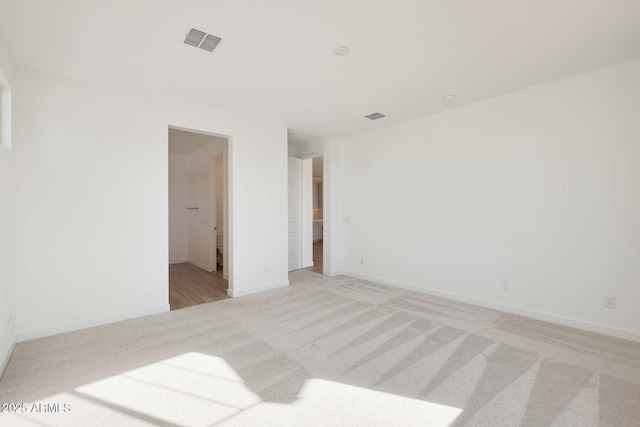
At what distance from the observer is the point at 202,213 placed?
632 cm

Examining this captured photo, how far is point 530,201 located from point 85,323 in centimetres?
516

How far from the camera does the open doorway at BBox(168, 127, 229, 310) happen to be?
194 inches

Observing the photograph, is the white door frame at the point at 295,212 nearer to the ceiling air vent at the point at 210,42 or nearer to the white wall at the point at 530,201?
the white wall at the point at 530,201

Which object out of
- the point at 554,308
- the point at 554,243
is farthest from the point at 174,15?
the point at 554,308

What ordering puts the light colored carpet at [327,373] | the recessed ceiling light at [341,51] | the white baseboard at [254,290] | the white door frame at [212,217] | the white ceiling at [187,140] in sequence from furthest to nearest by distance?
the white door frame at [212,217], the white ceiling at [187,140], the white baseboard at [254,290], the recessed ceiling light at [341,51], the light colored carpet at [327,373]

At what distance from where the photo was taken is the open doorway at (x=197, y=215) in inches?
194

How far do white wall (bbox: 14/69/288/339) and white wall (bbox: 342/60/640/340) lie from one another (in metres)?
3.18

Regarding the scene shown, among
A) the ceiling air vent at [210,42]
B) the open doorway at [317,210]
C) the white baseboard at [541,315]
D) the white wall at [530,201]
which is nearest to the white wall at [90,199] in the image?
the ceiling air vent at [210,42]

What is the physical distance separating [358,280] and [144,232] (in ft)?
11.3

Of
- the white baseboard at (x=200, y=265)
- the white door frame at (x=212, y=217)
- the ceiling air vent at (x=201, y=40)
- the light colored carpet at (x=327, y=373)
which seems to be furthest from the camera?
the white baseboard at (x=200, y=265)

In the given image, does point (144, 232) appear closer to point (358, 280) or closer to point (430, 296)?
point (358, 280)

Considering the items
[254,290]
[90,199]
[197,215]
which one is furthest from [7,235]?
[197,215]

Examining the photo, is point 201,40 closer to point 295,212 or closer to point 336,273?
point 295,212

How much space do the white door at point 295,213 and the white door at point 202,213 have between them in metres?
1.57
